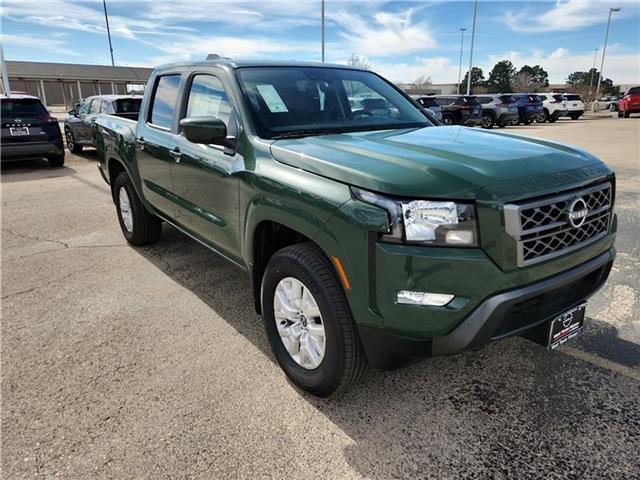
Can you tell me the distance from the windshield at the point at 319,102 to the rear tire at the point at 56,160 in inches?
377

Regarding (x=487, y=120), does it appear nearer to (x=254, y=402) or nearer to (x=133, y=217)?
(x=133, y=217)

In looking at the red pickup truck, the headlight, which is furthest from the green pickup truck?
the red pickup truck

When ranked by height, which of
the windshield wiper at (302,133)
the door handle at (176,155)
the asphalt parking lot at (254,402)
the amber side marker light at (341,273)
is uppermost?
the windshield wiper at (302,133)

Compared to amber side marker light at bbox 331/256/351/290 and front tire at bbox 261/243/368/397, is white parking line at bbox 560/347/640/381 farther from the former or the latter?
amber side marker light at bbox 331/256/351/290

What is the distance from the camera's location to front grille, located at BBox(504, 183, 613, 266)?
207cm

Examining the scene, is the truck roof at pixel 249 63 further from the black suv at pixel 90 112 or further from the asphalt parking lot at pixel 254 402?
the black suv at pixel 90 112

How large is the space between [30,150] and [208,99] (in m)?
8.94

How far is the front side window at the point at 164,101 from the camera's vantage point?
401 cm

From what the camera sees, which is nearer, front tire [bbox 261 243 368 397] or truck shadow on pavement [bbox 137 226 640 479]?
truck shadow on pavement [bbox 137 226 640 479]

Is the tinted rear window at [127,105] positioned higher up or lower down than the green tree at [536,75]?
lower down

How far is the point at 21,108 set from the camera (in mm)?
10398

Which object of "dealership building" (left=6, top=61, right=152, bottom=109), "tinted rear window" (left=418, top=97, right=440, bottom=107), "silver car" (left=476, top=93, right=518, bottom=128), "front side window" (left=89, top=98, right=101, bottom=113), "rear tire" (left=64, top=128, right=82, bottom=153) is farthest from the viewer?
"dealership building" (left=6, top=61, right=152, bottom=109)

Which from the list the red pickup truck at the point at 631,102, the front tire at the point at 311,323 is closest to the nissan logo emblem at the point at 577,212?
the front tire at the point at 311,323

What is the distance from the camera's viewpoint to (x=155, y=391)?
9.21ft
